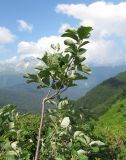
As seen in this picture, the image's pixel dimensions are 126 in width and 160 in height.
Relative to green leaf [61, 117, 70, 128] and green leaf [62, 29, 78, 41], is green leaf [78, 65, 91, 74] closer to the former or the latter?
green leaf [62, 29, 78, 41]

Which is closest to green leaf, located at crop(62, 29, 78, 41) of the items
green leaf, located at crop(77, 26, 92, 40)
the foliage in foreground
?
green leaf, located at crop(77, 26, 92, 40)

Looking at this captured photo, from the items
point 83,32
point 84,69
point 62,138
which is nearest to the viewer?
point 83,32

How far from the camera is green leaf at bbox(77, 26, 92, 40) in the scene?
503cm

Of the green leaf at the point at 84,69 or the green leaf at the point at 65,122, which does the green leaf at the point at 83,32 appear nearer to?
the green leaf at the point at 84,69

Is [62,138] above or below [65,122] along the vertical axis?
below

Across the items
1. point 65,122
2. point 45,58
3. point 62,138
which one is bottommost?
point 62,138

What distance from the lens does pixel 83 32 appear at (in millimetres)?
5109

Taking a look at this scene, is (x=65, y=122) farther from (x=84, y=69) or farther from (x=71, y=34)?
(x=71, y=34)

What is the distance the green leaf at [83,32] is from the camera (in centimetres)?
503

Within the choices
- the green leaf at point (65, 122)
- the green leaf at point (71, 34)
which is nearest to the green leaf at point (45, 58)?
the green leaf at point (71, 34)

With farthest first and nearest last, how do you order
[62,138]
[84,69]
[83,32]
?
[62,138], [84,69], [83,32]

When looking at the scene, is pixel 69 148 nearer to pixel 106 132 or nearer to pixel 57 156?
pixel 57 156

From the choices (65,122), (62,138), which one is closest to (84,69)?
(65,122)

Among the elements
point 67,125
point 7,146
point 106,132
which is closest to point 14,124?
point 7,146
